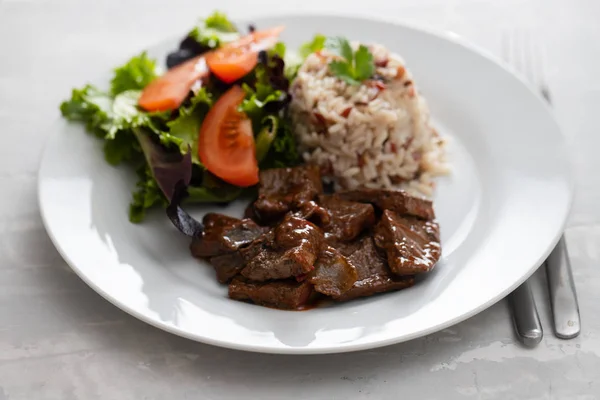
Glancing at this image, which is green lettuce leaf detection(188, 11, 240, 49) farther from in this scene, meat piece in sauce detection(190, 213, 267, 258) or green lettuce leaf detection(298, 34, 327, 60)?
meat piece in sauce detection(190, 213, 267, 258)

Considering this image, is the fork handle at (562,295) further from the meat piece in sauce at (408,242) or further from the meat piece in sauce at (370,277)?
the meat piece in sauce at (370,277)

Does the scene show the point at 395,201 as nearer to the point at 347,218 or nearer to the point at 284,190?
the point at 347,218

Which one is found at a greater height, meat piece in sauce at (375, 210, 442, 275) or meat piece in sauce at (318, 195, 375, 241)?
meat piece in sauce at (318, 195, 375, 241)

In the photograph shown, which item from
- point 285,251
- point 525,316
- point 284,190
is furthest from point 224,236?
point 525,316

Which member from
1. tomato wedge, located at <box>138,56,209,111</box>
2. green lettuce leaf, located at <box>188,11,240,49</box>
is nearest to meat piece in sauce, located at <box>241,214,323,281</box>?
tomato wedge, located at <box>138,56,209,111</box>

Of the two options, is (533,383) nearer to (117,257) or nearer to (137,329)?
(137,329)

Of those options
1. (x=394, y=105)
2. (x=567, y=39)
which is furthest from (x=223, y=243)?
(x=567, y=39)
